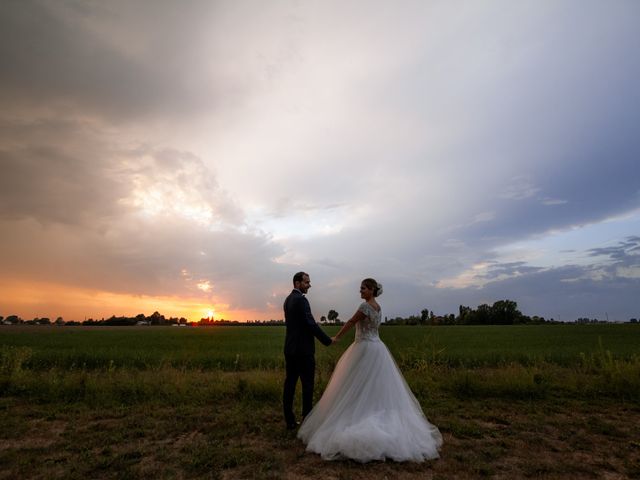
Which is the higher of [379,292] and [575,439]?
[379,292]

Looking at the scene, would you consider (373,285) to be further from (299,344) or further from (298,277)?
(299,344)

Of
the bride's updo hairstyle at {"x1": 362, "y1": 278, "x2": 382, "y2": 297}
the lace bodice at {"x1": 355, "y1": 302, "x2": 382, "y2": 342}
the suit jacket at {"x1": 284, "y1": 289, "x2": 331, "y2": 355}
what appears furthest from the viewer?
the suit jacket at {"x1": 284, "y1": 289, "x2": 331, "y2": 355}

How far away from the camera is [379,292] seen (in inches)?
298

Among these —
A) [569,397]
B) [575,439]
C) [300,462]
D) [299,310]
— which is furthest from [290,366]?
[569,397]

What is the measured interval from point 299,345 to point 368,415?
72.6 inches

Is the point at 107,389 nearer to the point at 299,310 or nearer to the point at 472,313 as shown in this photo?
the point at 299,310

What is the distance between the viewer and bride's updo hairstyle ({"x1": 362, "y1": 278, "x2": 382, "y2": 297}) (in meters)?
7.43

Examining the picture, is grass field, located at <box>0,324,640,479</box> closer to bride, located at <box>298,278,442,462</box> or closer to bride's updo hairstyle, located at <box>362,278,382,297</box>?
bride, located at <box>298,278,442,462</box>

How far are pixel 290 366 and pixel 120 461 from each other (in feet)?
10.4

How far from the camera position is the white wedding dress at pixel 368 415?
19.9ft

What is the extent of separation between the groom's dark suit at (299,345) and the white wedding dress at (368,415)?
0.61 meters

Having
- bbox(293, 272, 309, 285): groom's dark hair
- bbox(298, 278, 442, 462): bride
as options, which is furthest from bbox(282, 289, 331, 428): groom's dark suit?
bbox(298, 278, 442, 462): bride

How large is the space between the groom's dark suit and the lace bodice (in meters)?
0.68

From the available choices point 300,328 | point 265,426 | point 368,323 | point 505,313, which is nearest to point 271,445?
point 265,426
